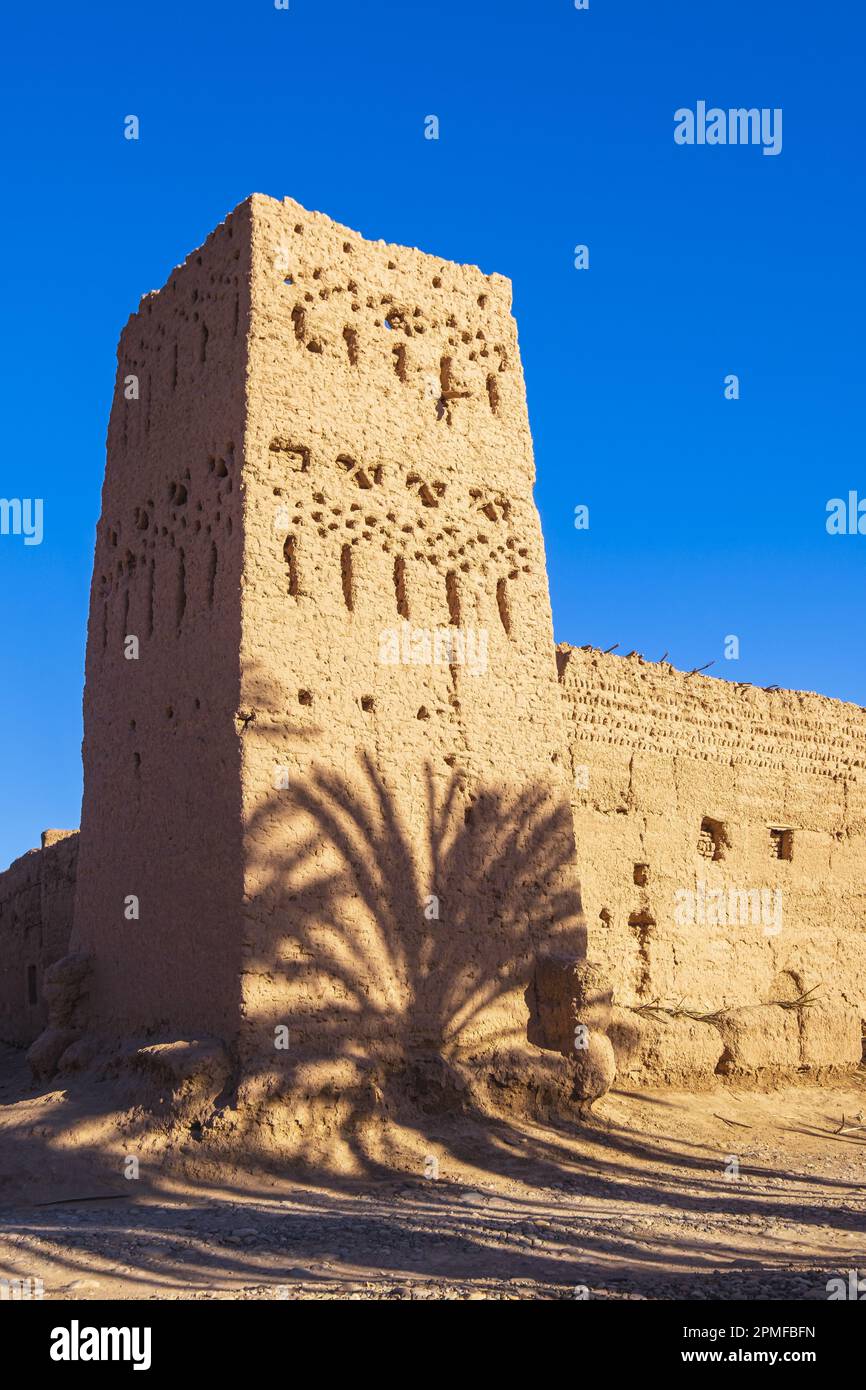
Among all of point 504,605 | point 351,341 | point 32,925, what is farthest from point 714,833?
point 32,925

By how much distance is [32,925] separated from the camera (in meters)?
15.7

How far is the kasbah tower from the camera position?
33.9 ft

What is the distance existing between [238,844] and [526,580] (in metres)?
4.12

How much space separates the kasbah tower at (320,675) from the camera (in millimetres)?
10328

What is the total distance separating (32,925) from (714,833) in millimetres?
8165

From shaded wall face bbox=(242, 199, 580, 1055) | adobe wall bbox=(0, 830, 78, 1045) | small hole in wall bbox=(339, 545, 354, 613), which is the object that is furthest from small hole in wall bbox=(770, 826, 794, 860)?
adobe wall bbox=(0, 830, 78, 1045)

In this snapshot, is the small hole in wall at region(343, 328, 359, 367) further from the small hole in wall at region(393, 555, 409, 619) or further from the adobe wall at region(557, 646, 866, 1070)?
the adobe wall at region(557, 646, 866, 1070)

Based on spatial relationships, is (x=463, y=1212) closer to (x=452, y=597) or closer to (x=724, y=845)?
(x=452, y=597)


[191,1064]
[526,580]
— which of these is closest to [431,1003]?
[191,1064]

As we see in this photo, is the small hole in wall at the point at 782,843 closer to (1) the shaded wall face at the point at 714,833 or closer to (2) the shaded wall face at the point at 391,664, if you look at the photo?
(1) the shaded wall face at the point at 714,833

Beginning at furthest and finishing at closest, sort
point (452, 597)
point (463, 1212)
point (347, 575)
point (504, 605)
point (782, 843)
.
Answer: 1. point (782, 843)
2. point (504, 605)
3. point (452, 597)
4. point (347, 575)
5. point (463, 1212)

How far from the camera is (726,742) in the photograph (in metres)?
15.7

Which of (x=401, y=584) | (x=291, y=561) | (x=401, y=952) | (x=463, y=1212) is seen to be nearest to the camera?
(x=463, y=1212)
